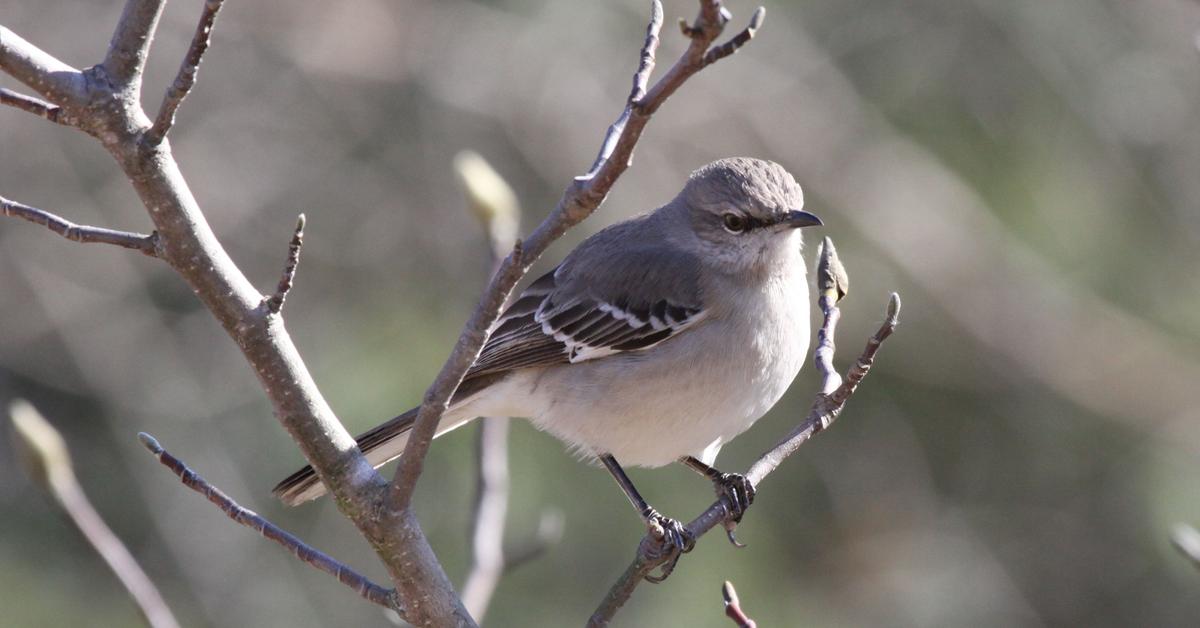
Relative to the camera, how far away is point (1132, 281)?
6777 mm

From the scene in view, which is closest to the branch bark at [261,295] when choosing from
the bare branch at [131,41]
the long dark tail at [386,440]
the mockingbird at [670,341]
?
the bare branch at [131,41]

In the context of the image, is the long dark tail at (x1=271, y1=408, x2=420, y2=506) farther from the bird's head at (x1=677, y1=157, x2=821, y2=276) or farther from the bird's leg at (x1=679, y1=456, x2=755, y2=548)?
the bird's head at (x1=677, y1=157, x2=821, y2=276)

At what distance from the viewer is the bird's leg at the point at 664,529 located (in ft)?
→ 11.2

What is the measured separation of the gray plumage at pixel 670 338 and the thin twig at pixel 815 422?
0.51m

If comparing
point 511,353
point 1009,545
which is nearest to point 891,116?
point 1009,545

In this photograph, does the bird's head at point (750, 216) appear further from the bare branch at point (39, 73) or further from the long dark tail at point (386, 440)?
the bare branch at point (39, 73)

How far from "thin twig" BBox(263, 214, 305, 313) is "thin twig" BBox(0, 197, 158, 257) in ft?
0.85

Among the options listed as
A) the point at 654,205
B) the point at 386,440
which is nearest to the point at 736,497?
the point at 386,440

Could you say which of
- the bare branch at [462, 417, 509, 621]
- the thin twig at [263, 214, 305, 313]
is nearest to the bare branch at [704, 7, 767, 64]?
the thin twig at [263, 214, 305, 313]

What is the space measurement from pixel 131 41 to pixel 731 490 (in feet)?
8.32

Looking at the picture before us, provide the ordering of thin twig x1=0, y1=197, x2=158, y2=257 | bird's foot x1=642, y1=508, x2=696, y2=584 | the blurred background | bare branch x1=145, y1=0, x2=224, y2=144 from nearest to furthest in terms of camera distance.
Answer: bare branch x1=145, y1=0, x2=224, y2=144 < thin twig x1=0, y1=197, x2=158, y2=257 < bird's foot x1=642, y1=508, x2=696, y2=584 < the blurred background

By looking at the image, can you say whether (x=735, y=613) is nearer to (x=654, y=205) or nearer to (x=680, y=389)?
(x=680, y=389)

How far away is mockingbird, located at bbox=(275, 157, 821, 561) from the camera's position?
4191mm

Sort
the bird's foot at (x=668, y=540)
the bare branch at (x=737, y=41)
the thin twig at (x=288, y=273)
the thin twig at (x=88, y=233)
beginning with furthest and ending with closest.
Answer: the bird's foot at (x=668, y=540), the thin twig at (x=88, y=233), the thin twig at (x=288, y=273), the bare branch at (x=737, y=41)
